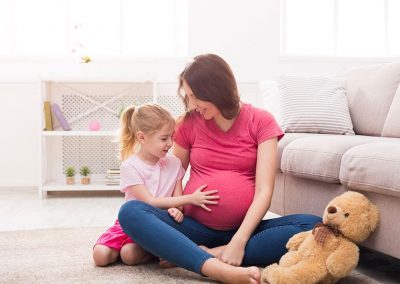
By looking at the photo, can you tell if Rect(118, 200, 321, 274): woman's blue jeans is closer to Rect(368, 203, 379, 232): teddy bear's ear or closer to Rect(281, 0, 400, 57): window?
Rect(368, 203, 379, 232): teddy bear's ear

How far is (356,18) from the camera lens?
14.3 ft

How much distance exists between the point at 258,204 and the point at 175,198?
0.92ft

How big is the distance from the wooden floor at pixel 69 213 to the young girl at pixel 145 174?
27.8 inches

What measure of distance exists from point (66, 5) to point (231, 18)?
1.29 m

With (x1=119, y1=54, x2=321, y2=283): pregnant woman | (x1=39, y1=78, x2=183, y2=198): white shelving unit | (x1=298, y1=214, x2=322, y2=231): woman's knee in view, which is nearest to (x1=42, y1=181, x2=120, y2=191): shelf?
(x1=39, y1=78, x2=183, y2=198): white shelving unit

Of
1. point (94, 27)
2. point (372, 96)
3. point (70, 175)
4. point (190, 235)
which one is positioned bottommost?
point (70, 175)

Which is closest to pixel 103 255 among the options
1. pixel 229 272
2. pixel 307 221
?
pixel 229 272

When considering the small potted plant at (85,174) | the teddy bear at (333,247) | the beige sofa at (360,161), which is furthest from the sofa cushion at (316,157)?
the small potted plant at (85,174)

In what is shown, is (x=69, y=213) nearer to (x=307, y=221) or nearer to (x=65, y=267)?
(x=65, y=267)

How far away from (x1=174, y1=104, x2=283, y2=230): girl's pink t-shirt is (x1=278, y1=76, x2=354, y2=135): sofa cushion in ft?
3.12

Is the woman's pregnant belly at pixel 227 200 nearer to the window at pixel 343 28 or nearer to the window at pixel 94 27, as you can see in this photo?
the window at pixel 94 27

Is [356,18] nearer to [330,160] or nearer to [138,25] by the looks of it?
[138,25]

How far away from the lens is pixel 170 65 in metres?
4.09

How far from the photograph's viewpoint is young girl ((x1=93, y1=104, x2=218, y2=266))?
1.81 meters
